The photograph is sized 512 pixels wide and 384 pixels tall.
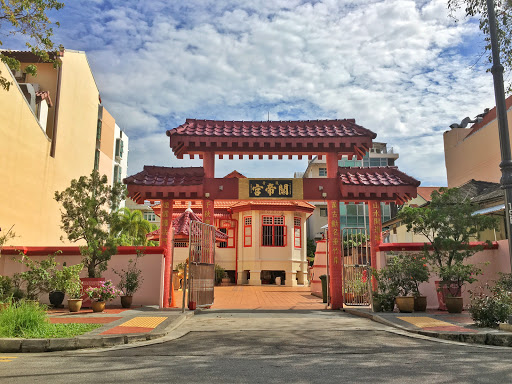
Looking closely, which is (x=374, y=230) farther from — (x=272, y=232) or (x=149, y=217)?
(x=149, y=217)

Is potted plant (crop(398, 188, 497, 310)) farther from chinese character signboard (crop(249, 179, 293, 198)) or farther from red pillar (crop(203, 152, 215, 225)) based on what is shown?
red pillar (crop(203, 152, 215, 225))

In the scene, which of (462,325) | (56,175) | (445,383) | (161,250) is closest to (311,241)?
(56,175)

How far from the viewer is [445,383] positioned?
4.91 meters

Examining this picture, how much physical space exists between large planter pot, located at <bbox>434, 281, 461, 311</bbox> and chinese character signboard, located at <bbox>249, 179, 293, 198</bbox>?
5.56 meters

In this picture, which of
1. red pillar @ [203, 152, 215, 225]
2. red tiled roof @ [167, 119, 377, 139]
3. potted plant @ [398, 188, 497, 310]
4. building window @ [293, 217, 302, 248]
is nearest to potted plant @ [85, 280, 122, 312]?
red pillar @ [203, 152, 215, 225]

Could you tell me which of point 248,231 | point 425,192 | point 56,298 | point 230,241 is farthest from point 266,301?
point 425,192

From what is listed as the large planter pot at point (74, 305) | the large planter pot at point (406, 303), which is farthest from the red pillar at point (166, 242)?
the large planter pot at point (406, 303)

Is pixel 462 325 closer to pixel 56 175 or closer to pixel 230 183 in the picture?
pixel 230 183

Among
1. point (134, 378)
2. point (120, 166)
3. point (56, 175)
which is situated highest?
point (120, 166)

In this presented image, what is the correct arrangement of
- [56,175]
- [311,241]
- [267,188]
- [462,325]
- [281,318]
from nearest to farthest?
1. [462,325]
2. [281,318]
3. [267,188]
4. [56,175]
5. [311,241]

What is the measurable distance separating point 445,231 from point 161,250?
27.9 feet

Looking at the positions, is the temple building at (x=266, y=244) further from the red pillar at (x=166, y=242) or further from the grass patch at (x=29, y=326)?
the grass patch at (x=29, y=326)

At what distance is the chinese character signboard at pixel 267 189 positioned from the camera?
50.9 feet

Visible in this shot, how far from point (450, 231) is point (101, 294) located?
32.6ft
